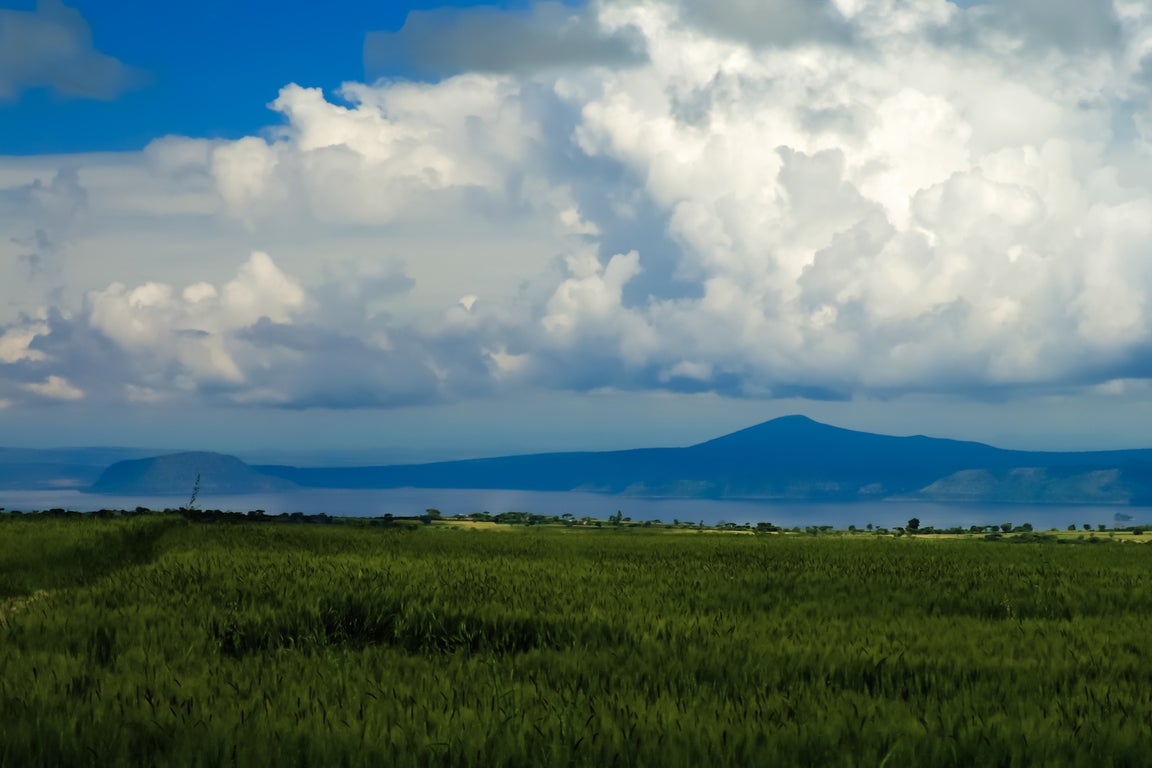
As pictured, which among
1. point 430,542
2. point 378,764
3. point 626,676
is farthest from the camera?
point 430,542

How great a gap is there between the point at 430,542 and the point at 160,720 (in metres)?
33.0

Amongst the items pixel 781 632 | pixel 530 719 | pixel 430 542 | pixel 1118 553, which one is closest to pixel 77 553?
pixel 430 542

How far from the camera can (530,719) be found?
830cm

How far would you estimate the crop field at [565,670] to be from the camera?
295 inches

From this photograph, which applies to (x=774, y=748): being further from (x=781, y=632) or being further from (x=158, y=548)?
(x=158, y=548)

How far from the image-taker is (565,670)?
10906mm

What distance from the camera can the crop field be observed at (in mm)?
7489

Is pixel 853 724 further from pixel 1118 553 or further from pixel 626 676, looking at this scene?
pixel 1118 553

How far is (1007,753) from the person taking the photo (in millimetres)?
7605

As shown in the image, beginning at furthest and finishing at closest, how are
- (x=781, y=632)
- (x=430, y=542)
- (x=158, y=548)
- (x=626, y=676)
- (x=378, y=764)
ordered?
(x=430, y=542)
(x=158, y=548)
(x=781, y=632)
(x=626, y=676)
(x=378, y=764)

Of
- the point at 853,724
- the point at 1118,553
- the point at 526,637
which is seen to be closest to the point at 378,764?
the point at 853,724

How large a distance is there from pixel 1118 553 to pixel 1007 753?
3570 centimetres

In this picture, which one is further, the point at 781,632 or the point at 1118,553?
the point at 1118,553

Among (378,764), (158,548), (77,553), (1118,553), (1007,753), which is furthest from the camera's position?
(1118,553)
